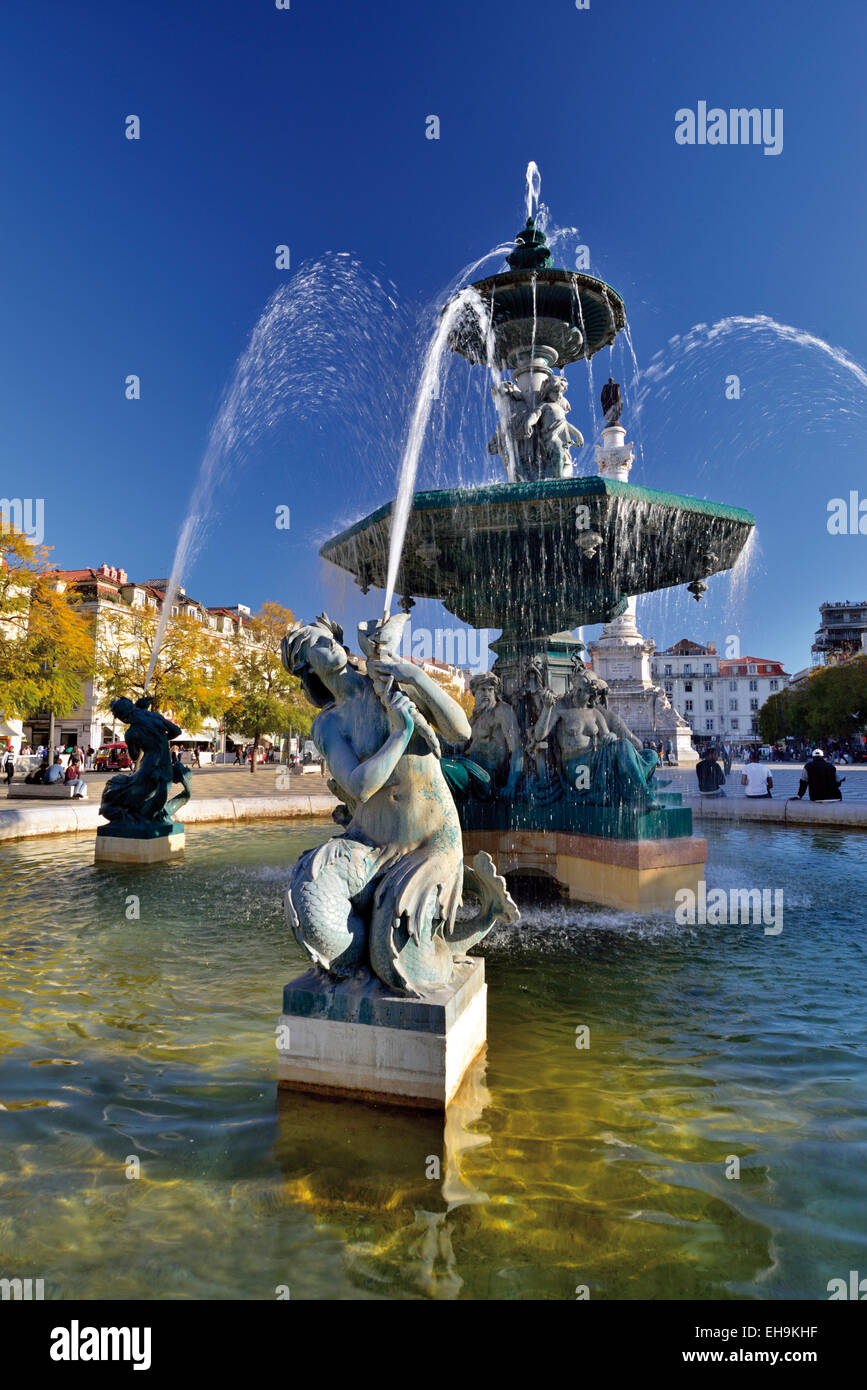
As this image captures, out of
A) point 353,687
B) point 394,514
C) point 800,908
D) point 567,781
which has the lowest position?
point 800,908

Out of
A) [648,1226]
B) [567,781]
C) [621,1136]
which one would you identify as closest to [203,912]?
[567,781]

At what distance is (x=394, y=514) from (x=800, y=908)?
17.2ft

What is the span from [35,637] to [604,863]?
20158mm

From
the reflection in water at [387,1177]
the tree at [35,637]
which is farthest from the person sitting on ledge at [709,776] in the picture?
the tree at [35,637]

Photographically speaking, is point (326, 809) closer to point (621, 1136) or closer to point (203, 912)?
point (203, 912)

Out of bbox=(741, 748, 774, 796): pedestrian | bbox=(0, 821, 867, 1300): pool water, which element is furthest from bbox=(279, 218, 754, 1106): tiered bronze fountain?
bbox=(741, 748, 774, 796): pedestrian

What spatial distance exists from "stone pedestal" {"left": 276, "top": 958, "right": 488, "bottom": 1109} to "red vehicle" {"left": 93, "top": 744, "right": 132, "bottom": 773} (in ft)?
114

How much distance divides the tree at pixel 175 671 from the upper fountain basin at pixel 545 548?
2647 cm

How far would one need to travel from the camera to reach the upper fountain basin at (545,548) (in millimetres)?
6803

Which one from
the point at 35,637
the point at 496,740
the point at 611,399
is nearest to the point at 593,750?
the point at 496,740

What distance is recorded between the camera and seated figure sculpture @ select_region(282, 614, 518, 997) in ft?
10.0

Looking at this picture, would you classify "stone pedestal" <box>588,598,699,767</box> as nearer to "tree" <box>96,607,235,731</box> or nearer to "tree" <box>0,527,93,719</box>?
"tree" <box>96,607,235,731</box>

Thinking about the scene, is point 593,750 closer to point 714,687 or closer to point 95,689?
point 95,689
